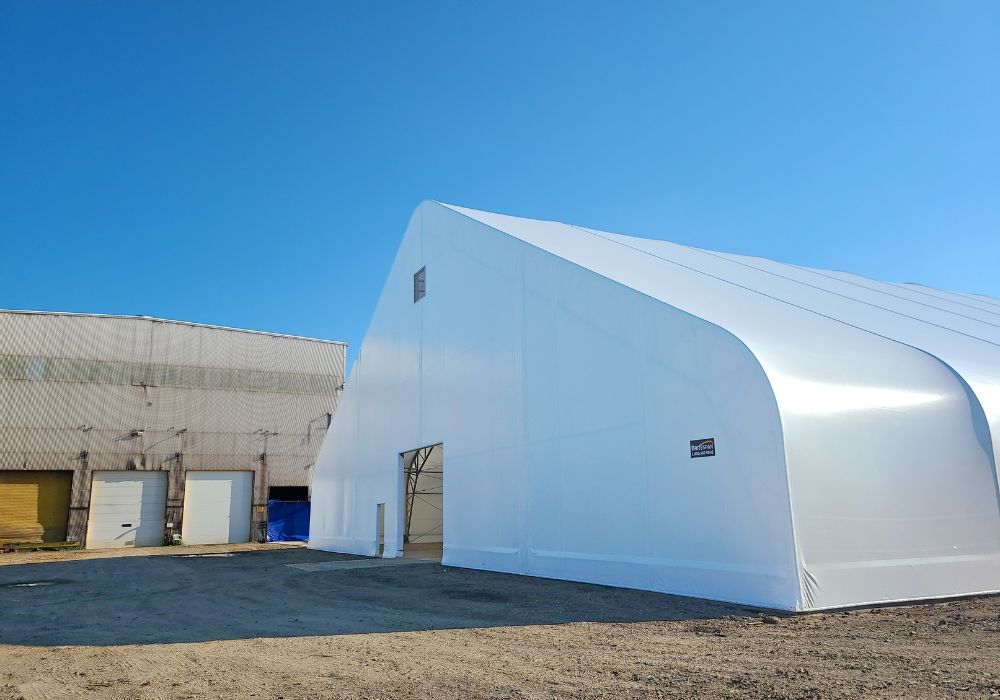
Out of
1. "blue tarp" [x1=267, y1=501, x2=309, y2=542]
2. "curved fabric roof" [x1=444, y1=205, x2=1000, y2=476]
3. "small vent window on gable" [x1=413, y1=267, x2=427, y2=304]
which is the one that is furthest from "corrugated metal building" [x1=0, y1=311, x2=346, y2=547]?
"curved fabric roof" [x1=444, y1=205, x2=1000, y2=476]

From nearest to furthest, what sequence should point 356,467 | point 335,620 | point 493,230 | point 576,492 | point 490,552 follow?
point 335,620 → point 576,492 → point 490,552 → point 493,230 → point 356,467

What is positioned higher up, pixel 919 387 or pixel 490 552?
pixel 919 387

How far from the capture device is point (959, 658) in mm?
5176

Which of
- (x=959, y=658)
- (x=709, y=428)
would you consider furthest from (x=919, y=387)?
(x=959, y=658)

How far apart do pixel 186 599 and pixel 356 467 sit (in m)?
11.3

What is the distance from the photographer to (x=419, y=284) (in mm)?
18469

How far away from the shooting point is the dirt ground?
4.68 metres

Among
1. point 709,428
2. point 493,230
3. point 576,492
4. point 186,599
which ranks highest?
point 493,230

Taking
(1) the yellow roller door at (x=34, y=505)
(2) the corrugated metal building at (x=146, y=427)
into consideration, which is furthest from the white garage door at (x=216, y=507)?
(1) the yellow roller door at (x=34, y=505)

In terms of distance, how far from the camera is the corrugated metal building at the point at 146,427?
1184 inches

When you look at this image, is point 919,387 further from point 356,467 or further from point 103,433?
point 103,433

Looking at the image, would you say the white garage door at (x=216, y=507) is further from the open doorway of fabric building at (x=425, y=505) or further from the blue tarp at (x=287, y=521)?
the open doorway of fabric building at (x=425, y=505)

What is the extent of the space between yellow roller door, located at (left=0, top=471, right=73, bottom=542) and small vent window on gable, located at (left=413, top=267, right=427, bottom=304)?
2106 centimetres

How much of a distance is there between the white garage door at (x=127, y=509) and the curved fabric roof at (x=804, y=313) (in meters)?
22.9
